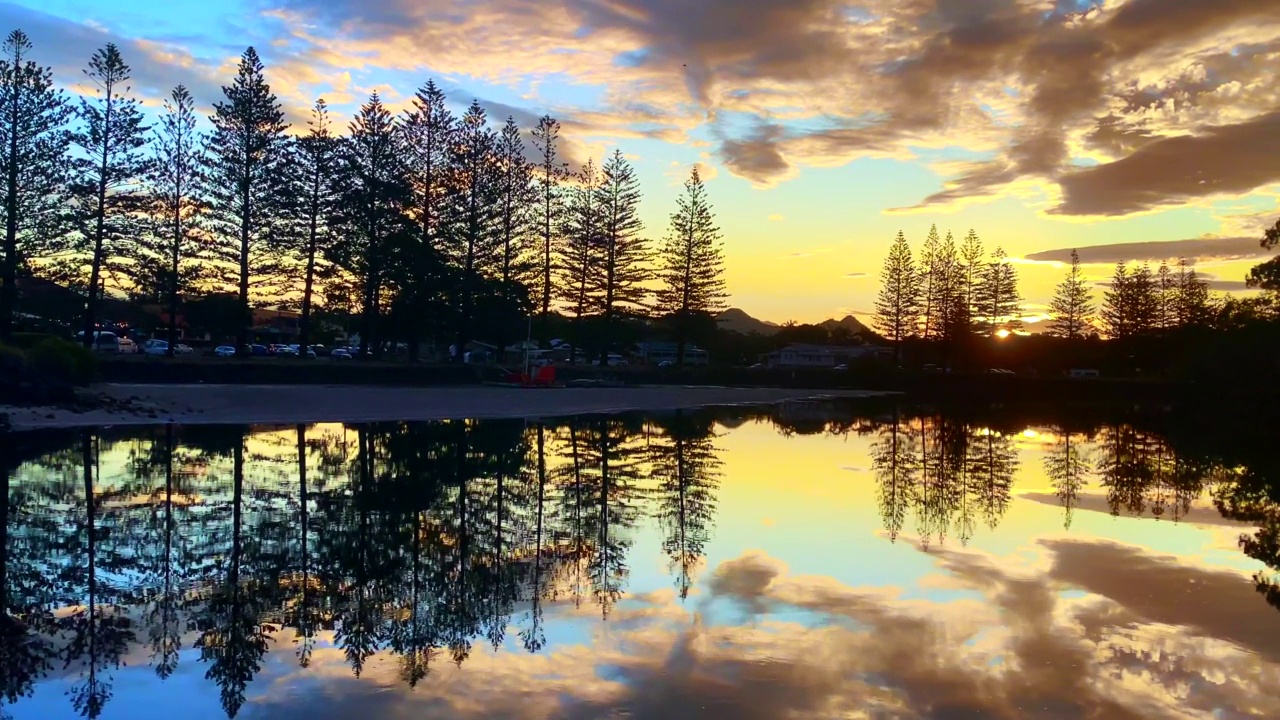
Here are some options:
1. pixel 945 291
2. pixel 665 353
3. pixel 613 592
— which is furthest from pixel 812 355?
pixel 613 592

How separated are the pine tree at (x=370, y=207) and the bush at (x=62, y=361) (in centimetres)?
1578

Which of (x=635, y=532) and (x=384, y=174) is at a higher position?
(x=384, y=174)

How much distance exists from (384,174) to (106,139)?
10525 millimetres

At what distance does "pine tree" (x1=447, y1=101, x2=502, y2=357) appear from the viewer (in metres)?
41.8

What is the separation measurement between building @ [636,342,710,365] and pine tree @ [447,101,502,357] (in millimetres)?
35486

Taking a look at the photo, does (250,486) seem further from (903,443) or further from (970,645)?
(903,443)

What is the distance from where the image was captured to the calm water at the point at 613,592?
15.7 feet

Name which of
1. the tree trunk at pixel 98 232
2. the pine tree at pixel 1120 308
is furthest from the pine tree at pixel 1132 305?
the tree trunk at pixel 98 232

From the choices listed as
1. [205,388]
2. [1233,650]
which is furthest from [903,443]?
[205,388]

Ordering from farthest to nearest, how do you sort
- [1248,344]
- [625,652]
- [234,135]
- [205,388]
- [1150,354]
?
[1150,354]
[234,135]
[1248,344]
[205,388]
[625,652]

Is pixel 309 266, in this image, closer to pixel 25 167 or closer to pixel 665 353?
pixel 25 167

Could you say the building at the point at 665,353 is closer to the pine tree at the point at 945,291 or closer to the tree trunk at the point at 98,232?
the pine tree at the point at 945,291

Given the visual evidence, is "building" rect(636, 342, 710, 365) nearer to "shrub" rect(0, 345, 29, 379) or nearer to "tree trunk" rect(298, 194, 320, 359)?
"tree trunk" rect(298, 194, 320, 359)

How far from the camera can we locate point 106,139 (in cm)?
3112
